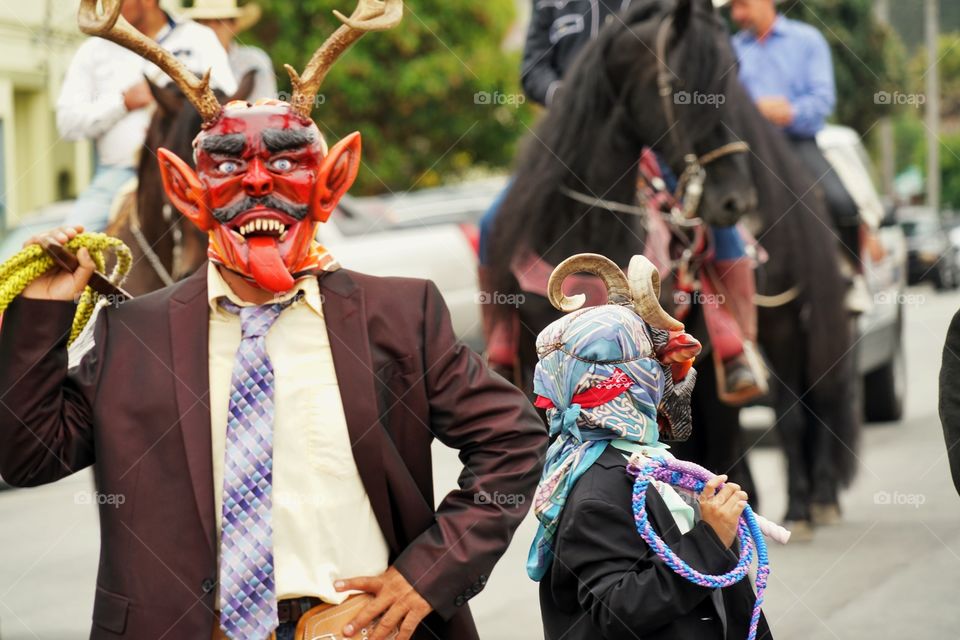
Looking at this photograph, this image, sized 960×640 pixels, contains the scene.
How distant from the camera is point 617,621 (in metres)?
3.29

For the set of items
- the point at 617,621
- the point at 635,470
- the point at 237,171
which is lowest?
the point at 617,621

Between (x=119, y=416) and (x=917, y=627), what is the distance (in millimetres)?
4160

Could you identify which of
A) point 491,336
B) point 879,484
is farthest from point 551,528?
point 879,484

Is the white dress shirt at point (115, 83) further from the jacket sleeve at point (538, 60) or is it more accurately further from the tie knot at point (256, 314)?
the tie knot at point (256, 314)

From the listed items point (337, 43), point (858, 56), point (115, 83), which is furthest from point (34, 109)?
point (337, 43)

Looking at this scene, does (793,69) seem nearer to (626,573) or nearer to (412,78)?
(626,573)

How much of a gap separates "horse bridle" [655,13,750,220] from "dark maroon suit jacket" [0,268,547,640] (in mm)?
3247

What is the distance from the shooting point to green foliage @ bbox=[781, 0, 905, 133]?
3088cm

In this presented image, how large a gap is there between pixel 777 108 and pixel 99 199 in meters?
4.19

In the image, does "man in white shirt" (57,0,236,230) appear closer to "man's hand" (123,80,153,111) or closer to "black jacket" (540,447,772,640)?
"man's hand" (123,80,153,111)

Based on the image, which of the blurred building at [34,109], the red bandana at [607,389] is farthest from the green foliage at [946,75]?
Result: the red bandana at [607,389]

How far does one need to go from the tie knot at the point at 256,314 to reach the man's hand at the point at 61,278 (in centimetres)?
33

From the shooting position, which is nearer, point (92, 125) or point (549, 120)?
point (549, 120)

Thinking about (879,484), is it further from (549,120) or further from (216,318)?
(216,318)
